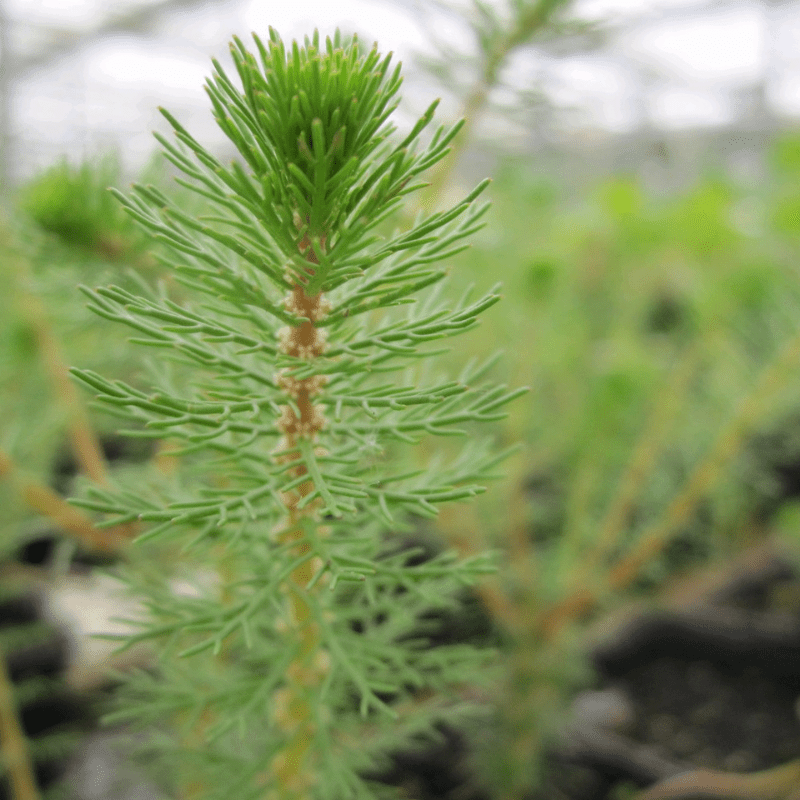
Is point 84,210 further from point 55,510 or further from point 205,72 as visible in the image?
point 205,72

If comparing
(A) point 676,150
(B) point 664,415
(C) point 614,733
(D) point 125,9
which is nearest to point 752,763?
(C) point 614,733

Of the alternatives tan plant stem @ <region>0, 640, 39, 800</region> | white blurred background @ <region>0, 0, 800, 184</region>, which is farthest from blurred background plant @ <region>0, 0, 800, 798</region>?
white blurred background @ <region>0, 0, 800, 184</region>

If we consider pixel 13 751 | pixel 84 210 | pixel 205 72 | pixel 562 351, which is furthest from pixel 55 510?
pixel 205 72

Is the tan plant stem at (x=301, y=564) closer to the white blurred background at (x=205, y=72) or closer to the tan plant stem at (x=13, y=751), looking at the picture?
the tan plant stem at (x=13, y=751)

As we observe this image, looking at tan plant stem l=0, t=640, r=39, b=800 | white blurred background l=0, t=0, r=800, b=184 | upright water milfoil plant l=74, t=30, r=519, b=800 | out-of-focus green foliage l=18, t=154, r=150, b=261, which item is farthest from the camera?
white blurred background l=0, t=0, r=800, b=184

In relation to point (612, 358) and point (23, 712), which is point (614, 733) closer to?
point (612, 358)

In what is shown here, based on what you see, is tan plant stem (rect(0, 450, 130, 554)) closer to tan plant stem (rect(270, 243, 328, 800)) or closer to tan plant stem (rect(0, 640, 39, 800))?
tan plant stem (rect(270, 243, 328, 800))
